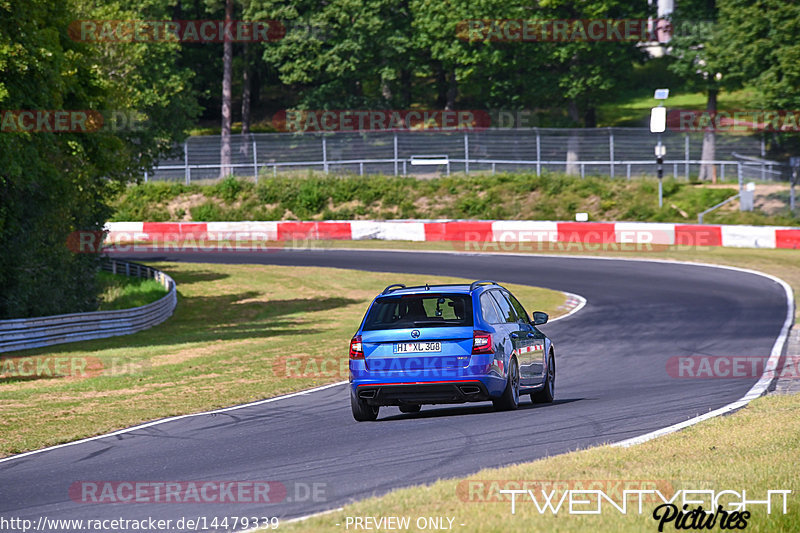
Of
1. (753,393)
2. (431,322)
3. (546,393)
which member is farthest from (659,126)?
(431,322)

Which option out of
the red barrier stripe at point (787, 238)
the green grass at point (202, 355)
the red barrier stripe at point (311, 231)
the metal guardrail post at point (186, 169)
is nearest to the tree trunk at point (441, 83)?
the metal guardrail post at point (186, 169)

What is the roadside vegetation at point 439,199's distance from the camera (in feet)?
149

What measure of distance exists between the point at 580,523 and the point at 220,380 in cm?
1191

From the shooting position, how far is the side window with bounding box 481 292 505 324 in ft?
40.9

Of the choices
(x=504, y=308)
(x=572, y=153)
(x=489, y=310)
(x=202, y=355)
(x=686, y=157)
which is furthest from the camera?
(x=572, y=153)

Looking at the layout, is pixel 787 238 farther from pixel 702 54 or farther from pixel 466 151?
pixel 466 151

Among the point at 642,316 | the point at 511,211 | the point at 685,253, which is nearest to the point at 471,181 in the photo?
the point at 511,211

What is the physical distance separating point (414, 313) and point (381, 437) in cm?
171

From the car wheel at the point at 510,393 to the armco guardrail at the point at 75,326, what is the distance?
14020 millimetres

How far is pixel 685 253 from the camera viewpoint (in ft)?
123

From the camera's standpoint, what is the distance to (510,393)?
41.5 feet

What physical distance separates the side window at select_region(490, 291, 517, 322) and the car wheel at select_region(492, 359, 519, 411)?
0.67 m

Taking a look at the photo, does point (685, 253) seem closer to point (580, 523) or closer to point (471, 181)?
point (471, 181)

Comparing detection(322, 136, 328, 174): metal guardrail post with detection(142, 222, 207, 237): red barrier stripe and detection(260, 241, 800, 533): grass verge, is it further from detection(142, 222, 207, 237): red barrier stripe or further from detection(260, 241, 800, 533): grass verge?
detection(260, 241, 800, 533): grass verge
